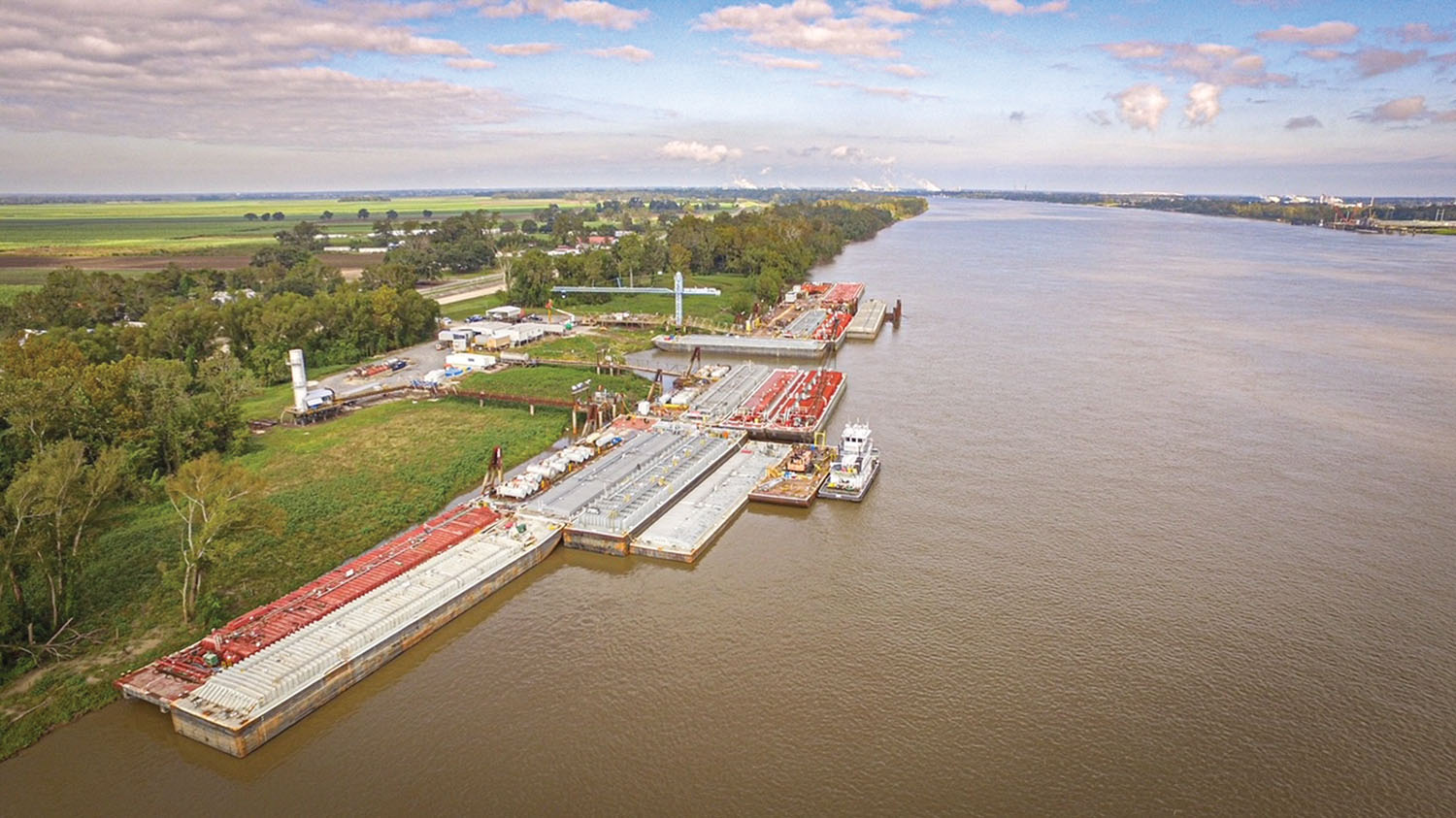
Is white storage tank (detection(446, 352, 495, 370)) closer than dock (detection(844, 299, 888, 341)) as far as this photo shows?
Yes

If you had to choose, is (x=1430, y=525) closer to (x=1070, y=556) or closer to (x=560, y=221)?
(x=1070, y=556)

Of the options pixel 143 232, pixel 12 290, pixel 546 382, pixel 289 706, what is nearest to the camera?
pixel 289 706

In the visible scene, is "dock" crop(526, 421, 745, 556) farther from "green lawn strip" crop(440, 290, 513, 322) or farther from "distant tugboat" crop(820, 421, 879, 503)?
"green lawn strip" crop(440, 290, 513, 322)

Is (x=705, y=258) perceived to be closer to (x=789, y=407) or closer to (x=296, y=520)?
(x=789, y=407)

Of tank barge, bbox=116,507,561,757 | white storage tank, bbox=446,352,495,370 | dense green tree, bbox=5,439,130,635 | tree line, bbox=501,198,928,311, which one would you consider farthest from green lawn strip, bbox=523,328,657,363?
dense green tree, bbox=5,439,130,635

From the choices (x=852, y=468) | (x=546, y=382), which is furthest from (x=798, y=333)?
(x=852, y=468)

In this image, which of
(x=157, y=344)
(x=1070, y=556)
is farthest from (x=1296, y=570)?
(x=157, y=344)
